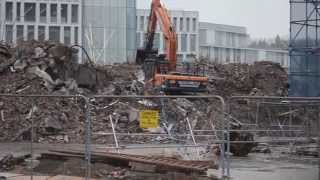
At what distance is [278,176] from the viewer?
593 inches

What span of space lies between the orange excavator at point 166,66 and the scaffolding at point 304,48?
17.2ft

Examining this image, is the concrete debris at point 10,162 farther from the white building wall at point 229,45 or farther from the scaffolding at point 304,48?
the white building wall at point 229,45

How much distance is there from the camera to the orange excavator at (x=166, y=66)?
35594 millimetres

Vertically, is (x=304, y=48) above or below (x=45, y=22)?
below

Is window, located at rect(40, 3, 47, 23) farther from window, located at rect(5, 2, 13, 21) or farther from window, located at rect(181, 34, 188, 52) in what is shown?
window, located at rect(181, 34, 188, 52)

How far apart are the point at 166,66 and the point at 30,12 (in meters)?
73.3

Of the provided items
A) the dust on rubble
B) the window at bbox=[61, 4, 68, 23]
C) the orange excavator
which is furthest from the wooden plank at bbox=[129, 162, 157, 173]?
the window at bbox=[61, 4, 68, 23]

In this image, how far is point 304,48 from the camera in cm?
3412

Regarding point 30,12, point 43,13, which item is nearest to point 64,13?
point 43,13

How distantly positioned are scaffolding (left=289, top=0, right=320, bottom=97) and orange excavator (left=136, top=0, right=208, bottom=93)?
5.23m

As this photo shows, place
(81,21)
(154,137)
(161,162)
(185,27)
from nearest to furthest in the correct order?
(161,162), (154,137), (81,21), (185,27)

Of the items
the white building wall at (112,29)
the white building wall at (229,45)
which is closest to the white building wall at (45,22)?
the white building wall at (112,29)

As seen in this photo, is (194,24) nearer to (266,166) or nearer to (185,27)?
(185,27)

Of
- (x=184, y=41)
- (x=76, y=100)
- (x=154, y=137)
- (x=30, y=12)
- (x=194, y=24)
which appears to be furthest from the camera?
(x=194, y=24)
